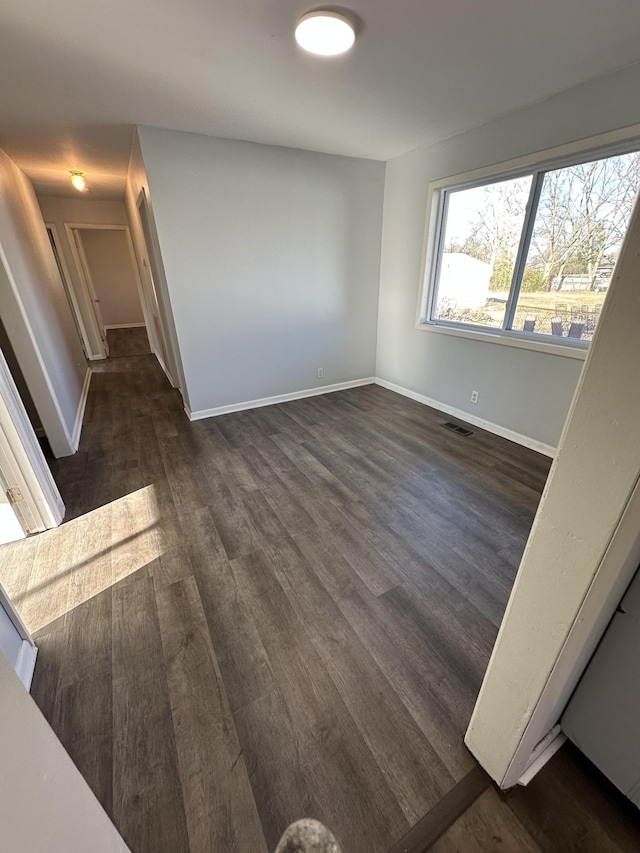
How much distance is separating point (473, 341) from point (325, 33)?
2425mm

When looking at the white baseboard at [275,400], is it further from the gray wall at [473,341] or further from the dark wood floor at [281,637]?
the dark wood floor at [281,637]

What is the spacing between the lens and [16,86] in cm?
213

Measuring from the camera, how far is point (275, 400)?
4098 millimetres

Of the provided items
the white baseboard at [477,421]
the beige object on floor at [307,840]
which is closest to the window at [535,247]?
the white baseboard at [477,421]

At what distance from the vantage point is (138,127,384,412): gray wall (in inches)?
119

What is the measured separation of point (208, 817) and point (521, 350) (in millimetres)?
3287

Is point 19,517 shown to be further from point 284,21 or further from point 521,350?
point 521,350

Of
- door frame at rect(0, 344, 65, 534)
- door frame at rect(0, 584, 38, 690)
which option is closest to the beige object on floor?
door frame at rect(0, 584, 38, 690)

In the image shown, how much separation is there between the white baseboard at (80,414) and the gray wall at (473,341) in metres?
3.47

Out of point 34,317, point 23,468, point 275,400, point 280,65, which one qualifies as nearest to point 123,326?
point 34,317

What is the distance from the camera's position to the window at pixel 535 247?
7.73 ft

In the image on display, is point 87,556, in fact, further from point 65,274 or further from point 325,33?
point 65,274

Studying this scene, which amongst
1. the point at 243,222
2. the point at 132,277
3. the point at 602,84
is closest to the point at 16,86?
the point at 243,222

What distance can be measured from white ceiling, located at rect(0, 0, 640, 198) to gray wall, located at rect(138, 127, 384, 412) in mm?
306
